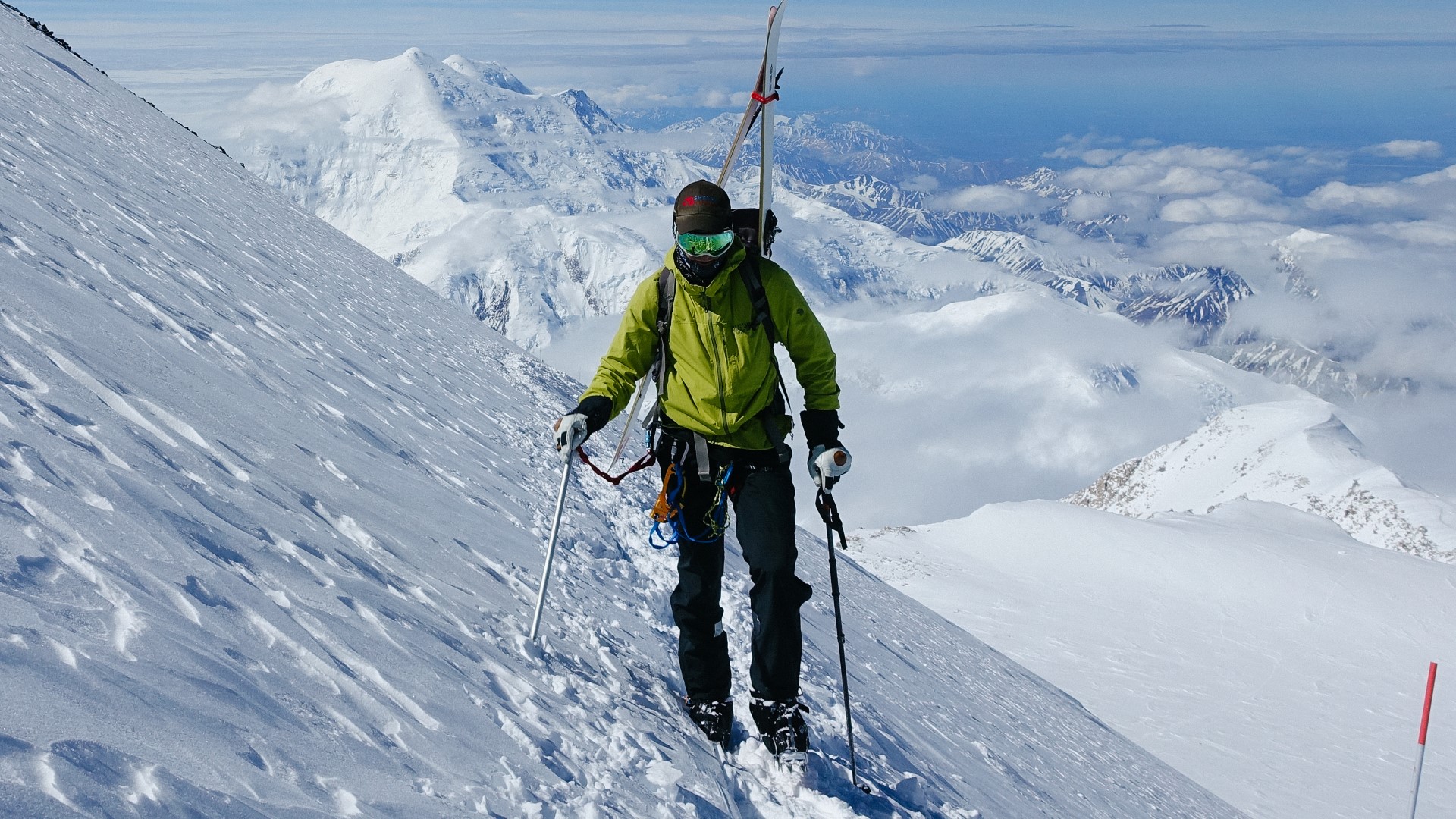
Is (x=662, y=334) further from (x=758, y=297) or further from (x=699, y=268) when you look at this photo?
(x=758, y=297)

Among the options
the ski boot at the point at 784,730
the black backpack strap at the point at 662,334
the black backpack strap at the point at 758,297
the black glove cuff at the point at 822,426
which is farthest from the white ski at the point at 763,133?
the ski boot at the point at 784,730

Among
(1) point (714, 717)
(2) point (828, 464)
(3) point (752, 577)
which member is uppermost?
(2) point (828, 464)

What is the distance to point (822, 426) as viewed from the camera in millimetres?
4996

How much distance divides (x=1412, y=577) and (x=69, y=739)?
47.4 m

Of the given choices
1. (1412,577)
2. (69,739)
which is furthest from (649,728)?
(1412,577)

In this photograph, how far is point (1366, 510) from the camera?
333 ft

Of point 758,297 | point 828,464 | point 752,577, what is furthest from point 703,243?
point 752,577

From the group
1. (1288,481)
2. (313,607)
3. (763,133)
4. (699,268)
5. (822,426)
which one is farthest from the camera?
(1288,481)

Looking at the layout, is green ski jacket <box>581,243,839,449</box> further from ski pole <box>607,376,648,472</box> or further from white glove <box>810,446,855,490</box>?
ski pole <box>607,376,648,472</box>

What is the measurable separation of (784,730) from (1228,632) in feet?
103

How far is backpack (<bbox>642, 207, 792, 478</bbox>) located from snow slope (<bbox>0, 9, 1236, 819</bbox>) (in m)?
1.44

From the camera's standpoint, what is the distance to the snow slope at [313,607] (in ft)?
9.23

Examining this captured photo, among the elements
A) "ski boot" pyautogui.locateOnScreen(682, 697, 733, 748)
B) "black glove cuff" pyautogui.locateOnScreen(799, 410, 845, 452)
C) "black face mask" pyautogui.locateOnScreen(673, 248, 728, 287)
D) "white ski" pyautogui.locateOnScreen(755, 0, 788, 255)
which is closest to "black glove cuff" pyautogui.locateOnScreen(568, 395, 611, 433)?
"black face mask" pyautogui.locateOnScreen(673, 248, 728, 287)

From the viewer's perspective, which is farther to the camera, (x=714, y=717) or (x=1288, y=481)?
(x=1288, y=481)
